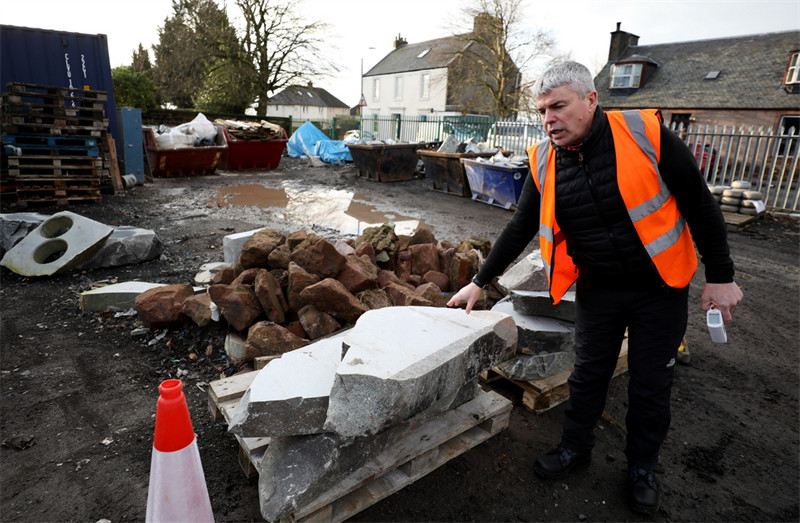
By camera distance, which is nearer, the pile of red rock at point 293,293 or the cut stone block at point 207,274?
the pile of red rock at point 293,293

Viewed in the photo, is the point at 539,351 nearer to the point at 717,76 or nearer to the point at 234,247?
the point at 234,247

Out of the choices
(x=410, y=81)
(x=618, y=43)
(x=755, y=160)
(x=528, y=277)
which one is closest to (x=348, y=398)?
(x=528, y=277)

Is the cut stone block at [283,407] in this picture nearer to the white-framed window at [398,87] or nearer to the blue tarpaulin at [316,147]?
the blue tarpaulin at [316,147]

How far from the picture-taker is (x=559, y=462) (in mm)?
2420

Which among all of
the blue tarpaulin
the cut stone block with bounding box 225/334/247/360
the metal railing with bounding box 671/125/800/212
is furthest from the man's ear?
the blue tarpaulin

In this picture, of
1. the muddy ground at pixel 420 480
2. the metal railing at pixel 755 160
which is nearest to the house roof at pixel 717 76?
the metal railing at pixel 755 160

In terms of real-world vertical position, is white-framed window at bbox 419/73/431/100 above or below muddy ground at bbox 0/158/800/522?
above

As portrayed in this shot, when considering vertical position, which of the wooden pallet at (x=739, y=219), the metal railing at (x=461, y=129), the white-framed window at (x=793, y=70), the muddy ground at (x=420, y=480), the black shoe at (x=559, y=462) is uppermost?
the white-framed window at (x=793, y=70)

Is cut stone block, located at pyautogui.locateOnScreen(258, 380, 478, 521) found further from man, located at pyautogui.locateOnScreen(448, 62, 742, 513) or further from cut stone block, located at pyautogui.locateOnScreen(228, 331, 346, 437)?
man, located at pyautogui.locateOnScreen(448, 62, 742, 513)

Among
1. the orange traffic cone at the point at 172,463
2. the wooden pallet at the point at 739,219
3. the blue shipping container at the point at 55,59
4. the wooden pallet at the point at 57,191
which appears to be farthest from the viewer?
the blue shipping container at the point at 55,59

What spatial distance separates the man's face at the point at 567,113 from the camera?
189cm

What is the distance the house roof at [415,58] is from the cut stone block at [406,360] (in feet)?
103

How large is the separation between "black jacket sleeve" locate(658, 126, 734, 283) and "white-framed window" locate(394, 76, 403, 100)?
4135 centimetres

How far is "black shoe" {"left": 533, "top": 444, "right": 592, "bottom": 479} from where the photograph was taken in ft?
→ 7.88
